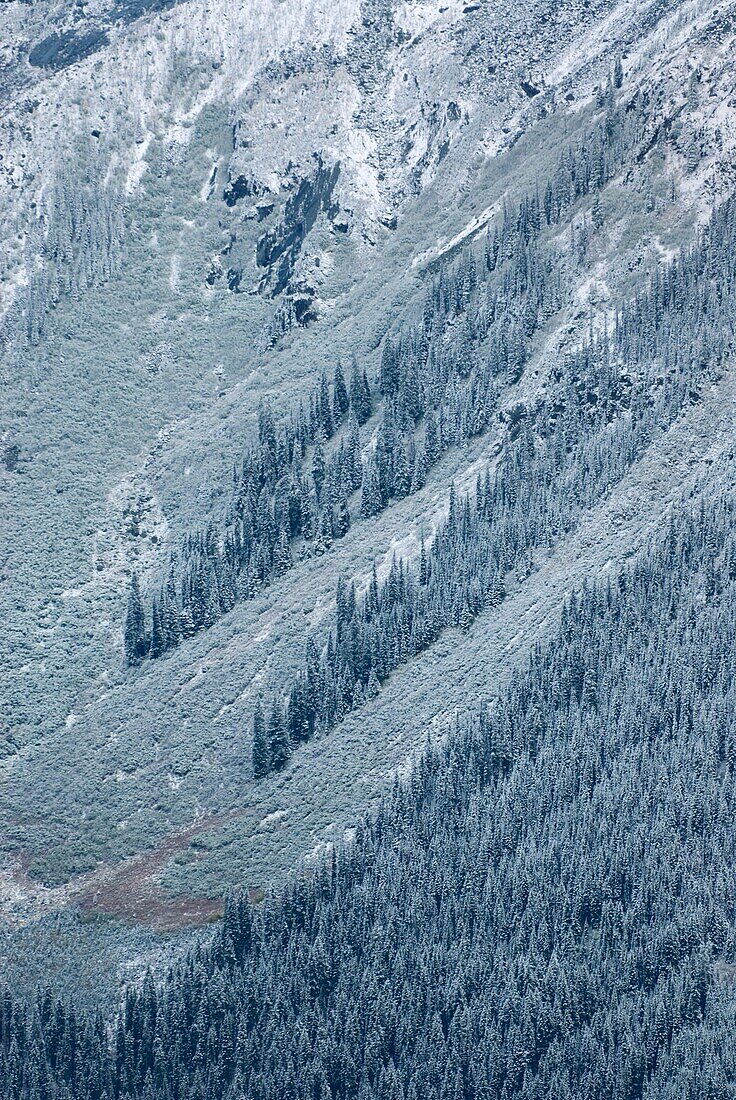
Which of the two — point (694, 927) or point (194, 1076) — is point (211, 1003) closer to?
point (194, 1076)

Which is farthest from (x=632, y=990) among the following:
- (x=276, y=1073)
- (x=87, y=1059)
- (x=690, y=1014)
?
(x=87, y=1059)

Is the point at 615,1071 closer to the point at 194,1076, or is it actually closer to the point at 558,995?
the point at 558,995

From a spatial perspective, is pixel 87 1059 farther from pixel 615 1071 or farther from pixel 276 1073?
pixel 615 1071

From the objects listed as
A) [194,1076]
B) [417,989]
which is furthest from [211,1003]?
[417,989]

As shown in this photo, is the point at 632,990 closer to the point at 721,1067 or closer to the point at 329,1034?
the point at 721,1067

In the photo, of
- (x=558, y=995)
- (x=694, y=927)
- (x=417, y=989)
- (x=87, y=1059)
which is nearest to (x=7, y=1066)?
(x=87, y=1059)

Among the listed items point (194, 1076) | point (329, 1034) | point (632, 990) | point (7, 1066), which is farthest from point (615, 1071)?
point (7, 1066)
